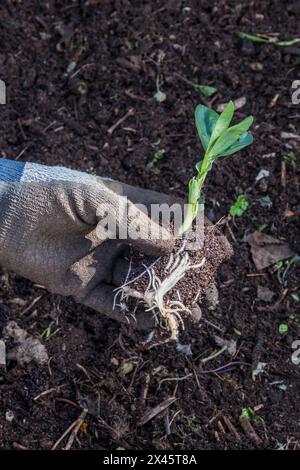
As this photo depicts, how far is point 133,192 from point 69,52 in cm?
93

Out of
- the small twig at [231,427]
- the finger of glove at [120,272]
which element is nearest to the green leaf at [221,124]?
the finger of glove at [120,272]

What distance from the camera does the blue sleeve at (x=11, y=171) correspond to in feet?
6.77

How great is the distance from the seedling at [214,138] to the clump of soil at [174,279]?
0.35 ft

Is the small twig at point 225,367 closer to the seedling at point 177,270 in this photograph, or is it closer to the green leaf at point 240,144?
the seedling at point 177,270

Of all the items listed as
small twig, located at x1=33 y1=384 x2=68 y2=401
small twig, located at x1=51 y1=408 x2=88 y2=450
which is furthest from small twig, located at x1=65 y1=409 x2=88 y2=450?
small twig, located at x1=33 y1=384 x2=68 y2=401

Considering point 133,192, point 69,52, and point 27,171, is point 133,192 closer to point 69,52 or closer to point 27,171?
point 27,171

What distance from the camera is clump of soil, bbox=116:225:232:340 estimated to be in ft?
6.75

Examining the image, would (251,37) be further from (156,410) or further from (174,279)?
(156,410)

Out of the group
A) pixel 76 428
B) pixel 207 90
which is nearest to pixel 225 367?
pixel 76 428

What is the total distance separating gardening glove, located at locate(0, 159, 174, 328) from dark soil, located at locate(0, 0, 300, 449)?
28cm

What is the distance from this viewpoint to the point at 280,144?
2.61 meters

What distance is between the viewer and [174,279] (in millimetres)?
2064

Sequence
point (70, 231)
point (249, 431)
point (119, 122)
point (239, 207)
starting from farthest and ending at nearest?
point (119, 122), point (239, 207), point (249, 431), point (70, 231)

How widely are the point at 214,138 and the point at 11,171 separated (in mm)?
664
